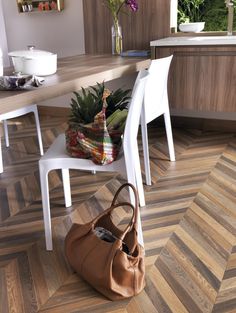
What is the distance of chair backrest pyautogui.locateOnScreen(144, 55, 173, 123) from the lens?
1.93 meters

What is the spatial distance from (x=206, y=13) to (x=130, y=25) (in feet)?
2.30

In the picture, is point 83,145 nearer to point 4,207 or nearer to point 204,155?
point 4,207

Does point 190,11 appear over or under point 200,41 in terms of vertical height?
over

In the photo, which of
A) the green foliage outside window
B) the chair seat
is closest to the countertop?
the green foliage outside window

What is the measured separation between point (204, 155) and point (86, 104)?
4.48ft

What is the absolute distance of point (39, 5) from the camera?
3.39 metres

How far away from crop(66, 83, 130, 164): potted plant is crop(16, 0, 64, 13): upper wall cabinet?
209 centimetres

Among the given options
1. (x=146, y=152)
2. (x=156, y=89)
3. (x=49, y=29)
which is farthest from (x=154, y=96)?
(x=49, y=29)

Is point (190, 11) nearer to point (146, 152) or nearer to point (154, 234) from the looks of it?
point (146, 152)

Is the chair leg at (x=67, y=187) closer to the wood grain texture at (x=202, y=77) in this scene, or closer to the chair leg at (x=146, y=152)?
the chair leg at (x=146, y=152)

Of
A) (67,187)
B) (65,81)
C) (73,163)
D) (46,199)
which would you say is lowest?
(67,187)

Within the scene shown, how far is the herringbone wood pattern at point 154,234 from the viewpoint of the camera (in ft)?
4.25

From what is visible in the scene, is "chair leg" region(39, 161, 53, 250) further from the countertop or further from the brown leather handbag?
the countertop

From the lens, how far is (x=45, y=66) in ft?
5.36
